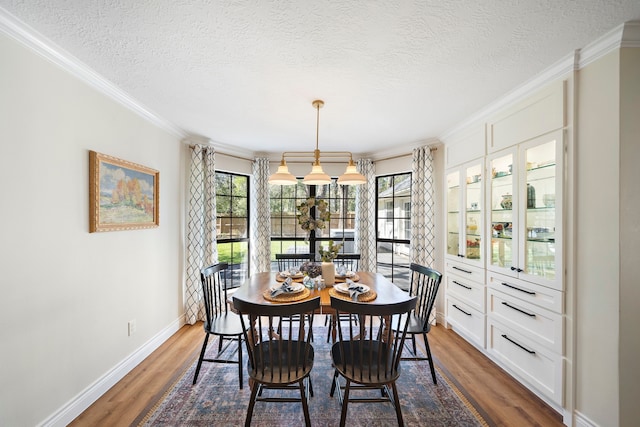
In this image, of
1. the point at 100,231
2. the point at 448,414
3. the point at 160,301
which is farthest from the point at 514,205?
the point at 160,301

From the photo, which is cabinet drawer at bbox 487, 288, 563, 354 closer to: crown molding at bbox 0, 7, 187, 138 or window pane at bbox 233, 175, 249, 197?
window pane at bbox 233, 175, 249, 197

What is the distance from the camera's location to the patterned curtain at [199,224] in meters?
3.47

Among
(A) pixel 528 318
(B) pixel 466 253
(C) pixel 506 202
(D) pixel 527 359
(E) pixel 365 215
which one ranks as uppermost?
(C) pixel 506 202

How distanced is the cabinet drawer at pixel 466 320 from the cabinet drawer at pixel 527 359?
109mm

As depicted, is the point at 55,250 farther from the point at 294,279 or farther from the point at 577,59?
the point at 577,59

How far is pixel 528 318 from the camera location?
2.14 meters

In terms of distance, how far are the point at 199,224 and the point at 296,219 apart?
155cm

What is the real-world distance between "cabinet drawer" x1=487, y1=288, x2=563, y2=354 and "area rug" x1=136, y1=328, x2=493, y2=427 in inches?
28.8

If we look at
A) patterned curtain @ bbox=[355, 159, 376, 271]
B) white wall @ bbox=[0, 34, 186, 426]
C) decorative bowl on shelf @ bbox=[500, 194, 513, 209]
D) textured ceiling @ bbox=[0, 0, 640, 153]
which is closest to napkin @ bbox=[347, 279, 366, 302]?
decorative bowl on shelf @ bbox=[500, 194, 513, 209]

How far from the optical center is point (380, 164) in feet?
14.0

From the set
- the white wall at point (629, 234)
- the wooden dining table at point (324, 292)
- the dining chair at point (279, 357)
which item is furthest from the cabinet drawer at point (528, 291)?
the dining chair at point (279, 357)

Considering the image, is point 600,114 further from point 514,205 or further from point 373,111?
point 373,111

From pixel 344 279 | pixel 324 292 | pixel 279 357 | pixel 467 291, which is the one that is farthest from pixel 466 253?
pixel 279 357

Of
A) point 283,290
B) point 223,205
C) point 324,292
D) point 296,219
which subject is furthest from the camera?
point 296,219
